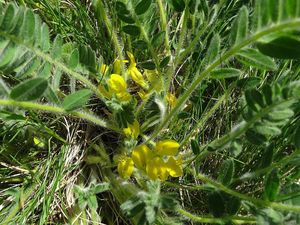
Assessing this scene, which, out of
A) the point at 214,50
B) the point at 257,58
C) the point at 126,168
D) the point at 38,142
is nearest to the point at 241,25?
the point at 257,58

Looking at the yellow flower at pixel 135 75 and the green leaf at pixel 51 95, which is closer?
the green leaf at pixel 51 95

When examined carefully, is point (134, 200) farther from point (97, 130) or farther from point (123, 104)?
point (97, 130)

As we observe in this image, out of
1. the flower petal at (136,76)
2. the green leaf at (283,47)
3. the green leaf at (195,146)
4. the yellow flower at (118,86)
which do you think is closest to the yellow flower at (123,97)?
the yellow flower at (118,86)

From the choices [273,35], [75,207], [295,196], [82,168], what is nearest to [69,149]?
[82,168]

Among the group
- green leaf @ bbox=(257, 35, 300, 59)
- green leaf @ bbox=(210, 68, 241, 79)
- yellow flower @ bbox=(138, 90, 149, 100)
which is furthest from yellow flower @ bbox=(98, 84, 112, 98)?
green leaf @ bbox=(257, 35, 300, 59)

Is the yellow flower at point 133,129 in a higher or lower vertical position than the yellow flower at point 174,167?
higher

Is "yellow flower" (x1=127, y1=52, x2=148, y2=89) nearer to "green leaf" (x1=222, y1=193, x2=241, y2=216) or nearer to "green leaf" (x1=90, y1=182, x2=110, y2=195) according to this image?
"green leaf" (x1=90, y1=182, x2=110, y2=195)

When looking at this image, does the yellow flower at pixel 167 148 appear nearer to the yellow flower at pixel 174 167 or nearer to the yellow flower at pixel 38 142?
the yellow flower at pixel 174 167
